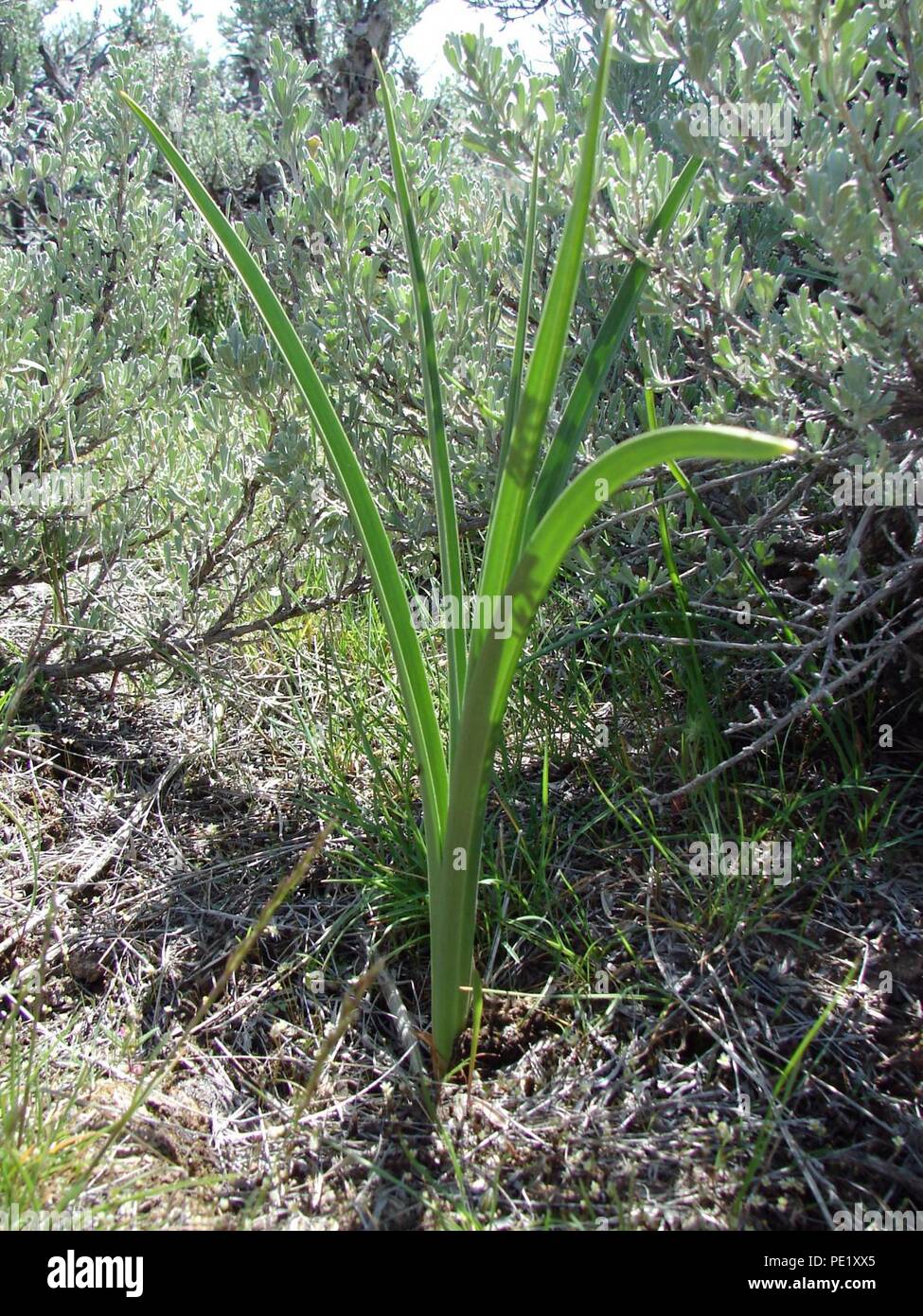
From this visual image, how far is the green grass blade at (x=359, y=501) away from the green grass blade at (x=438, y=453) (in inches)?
2.0

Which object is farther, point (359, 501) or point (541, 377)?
point (359, 501)

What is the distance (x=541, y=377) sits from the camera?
1085mm

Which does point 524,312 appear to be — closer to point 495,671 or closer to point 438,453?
point 438,453

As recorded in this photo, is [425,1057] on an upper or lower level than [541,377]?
lower

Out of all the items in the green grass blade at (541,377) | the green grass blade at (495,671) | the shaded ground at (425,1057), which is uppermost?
the green grass blade at (541,377)

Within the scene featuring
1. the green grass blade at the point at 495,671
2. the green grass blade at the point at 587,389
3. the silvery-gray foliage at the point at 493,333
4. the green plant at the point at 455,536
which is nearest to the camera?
the green grass blade at the point at 495,671

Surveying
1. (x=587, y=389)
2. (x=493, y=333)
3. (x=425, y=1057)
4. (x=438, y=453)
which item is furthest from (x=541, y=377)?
(x=425, y=1057)

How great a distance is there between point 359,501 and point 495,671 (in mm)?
333

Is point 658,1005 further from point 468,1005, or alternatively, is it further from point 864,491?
point 864,491

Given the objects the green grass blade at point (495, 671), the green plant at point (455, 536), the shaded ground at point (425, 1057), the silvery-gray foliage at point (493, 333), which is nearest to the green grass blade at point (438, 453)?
the green plant at point (455, 536)

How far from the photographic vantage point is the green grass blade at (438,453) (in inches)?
52.4

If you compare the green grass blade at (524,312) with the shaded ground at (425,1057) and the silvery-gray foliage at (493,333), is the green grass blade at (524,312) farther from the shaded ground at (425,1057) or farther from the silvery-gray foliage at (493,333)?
the shaded ground at (425,1057)

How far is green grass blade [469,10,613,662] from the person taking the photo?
3.09 ft

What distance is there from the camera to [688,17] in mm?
1319
